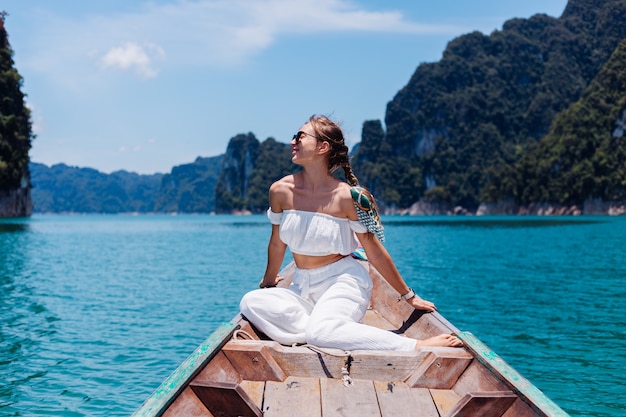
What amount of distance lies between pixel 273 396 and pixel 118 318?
9173mm

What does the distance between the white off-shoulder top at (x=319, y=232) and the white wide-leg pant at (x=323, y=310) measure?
13 cm

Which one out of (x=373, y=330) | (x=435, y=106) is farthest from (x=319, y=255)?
(x=435, y=106)

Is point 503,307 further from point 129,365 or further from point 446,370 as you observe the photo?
point 446,370

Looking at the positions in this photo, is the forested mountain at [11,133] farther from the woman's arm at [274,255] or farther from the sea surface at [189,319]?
the woman's arm at [274,255]

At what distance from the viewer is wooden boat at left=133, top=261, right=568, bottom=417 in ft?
8.93

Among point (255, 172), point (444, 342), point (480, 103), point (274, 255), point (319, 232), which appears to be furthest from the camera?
point (255, 172)

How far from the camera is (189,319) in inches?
448

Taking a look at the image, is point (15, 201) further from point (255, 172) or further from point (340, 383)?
point (255, 172)

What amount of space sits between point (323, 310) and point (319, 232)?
505 millimetres

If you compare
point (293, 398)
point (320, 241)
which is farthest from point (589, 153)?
point (293, 398)

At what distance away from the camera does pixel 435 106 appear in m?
158

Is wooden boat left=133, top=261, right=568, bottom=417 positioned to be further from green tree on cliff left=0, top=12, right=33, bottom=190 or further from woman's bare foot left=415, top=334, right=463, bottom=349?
green tree on cliff left=0, top=12, right=33, bottom=190

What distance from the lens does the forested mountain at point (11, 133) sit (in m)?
61.8

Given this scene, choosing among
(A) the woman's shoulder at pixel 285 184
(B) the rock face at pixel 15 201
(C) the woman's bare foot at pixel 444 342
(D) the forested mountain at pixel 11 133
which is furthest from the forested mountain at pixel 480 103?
(C) the woman's bare foot at pixel 444 342
